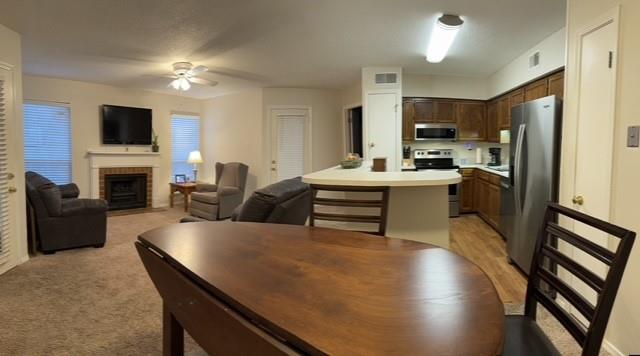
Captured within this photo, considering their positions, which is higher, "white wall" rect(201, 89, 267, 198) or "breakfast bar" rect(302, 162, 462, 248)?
"white wall" rect(201, 89, 267, 198)

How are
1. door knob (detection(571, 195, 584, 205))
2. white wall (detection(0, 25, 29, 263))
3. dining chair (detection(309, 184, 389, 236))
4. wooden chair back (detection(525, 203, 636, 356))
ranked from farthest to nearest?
white wall (detection(0, 25, 29, 263)) → door knob (detection(571, 195, 584, 205)) → dining chair (detection(309, 184, 389, 236)) → wooden chair back (detection(525, 203, 636, 356))

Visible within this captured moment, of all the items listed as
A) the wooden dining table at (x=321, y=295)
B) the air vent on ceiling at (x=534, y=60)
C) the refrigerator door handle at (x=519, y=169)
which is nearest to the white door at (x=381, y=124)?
the air vent on ceiling at (x=534, y=60)

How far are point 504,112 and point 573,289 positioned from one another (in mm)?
4597

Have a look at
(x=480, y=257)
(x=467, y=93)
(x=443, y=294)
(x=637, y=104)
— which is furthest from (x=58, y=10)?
(x=467, y=93)

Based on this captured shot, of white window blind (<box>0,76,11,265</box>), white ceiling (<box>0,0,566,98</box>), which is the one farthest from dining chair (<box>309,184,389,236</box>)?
white window blind (<box>0,76,11,265</box>)

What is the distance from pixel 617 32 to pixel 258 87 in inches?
214

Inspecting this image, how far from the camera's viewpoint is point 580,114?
2.31m

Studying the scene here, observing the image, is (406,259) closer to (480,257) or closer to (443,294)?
(443,294)

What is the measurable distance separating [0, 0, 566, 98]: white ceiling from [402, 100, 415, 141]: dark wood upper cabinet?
1.82ft

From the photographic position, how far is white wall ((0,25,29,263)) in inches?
137

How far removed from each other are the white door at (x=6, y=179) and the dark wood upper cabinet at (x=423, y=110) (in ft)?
17.0

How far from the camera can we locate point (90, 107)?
6.17 metres

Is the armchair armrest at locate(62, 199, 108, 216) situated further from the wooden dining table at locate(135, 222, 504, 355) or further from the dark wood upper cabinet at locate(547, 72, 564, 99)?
the dark wood upper cabinet at locate(547, 72, 564, 99)

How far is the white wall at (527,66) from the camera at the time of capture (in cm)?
366
